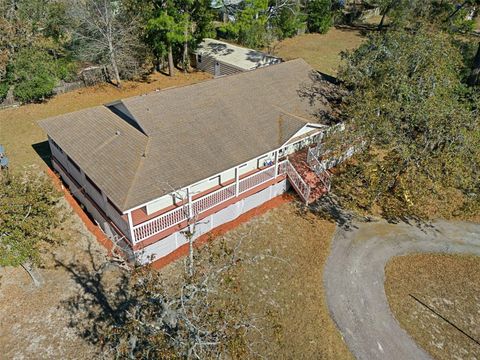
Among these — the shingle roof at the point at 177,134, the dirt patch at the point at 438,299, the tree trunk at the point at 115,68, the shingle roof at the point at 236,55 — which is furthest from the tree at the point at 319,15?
the dirt patch at the point at 438,299

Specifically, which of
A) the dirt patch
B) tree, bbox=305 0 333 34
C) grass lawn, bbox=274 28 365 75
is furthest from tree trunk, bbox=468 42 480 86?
tree, bbox=305 0 333 34

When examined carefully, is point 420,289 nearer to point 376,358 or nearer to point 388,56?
point 376,358

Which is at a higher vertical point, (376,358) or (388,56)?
(388,56)

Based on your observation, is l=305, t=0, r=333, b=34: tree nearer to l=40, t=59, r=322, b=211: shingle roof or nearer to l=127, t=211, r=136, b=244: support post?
l=40, t=59, r=322, b=211: shingle roof

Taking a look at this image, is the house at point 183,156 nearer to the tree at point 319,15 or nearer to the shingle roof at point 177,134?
the shingle roof at point 177,134

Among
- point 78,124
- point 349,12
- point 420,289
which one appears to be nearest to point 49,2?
point 78,124

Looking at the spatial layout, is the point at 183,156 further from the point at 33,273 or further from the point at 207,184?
the point at 33,273

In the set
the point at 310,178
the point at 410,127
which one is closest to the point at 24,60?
the point at 310,178
